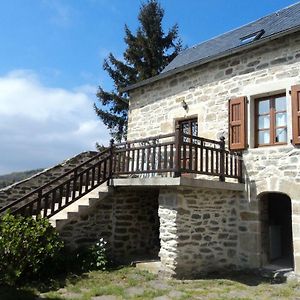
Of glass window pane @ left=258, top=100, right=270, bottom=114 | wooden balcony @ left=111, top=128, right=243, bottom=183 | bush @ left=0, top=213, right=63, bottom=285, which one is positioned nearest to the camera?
bush @ left=0, top=213, right=63, bottom=285

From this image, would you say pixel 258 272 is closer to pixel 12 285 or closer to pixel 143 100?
pixel 12 285

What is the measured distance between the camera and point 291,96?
23.0 ft

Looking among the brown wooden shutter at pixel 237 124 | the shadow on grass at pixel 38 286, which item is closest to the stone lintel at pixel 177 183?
the brown wooden shutter at pixel 237 124

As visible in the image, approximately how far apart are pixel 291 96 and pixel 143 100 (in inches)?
189

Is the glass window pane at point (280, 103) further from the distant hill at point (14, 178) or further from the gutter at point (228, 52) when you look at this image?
the distant hill at point (14, 178)

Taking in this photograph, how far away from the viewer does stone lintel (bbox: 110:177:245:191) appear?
6297 millimetres

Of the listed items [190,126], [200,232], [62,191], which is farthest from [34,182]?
[200,232]

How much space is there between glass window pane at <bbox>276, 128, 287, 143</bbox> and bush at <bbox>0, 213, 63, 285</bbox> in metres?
5.06

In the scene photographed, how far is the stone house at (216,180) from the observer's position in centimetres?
670

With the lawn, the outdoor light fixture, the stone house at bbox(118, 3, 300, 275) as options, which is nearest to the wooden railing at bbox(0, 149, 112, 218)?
the lawn

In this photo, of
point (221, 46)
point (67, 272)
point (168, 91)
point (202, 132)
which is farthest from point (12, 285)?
point (221, 46)

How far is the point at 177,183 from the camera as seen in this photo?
6.22m

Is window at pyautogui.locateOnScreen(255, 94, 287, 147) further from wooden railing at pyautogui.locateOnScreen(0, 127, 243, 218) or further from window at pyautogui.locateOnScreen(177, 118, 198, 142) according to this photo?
window at pyautogui.locateOnScreen(177, 118, 198, 142)

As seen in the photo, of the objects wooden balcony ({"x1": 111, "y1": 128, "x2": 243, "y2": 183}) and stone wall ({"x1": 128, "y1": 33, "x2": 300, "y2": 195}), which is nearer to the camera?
wooden balcony ({"x1": 111, "y1": 128, "x2": 243, "y2": 183})
